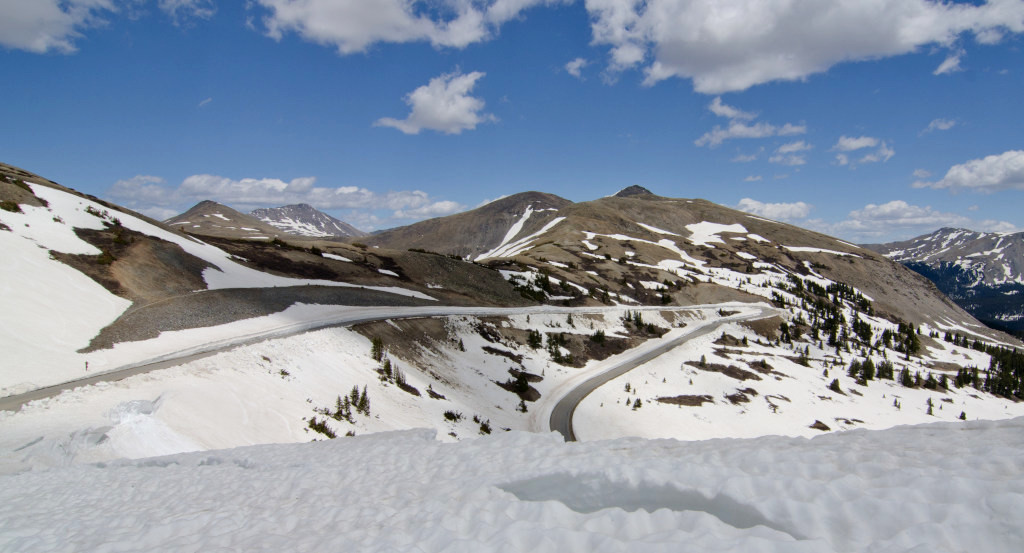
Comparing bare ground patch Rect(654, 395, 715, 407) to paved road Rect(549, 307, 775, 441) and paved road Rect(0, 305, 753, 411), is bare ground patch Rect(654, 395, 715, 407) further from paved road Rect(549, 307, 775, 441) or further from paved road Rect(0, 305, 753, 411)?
paved road Rect(0, 305, 753, 411)

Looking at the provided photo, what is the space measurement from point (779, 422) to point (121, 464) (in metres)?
41.1

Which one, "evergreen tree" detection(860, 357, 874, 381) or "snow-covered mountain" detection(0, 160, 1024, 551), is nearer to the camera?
"snow-covered mountain" detection(0, 160, 1024, 551)

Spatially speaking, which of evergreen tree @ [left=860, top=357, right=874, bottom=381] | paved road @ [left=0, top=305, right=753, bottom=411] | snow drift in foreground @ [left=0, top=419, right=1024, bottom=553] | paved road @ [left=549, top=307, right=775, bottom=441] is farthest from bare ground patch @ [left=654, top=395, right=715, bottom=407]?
snow drift in foreground @ [left=0, top=419, right=1024, bottom=553]

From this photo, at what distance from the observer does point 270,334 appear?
2497 cm

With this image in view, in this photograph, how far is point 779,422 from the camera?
1470 inches

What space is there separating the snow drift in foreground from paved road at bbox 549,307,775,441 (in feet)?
31.4

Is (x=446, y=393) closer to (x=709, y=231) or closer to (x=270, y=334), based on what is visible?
(x=270, y=334)

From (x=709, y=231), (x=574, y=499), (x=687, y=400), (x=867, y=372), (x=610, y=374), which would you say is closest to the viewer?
(x=574, y=499)

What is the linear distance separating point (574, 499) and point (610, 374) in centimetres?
3726

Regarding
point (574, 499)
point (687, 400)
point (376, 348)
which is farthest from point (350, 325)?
point (687, 400)

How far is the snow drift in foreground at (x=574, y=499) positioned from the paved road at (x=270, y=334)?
Answer: 7044 mm

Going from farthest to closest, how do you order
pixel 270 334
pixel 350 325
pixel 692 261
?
pixel 692 261 < pixel 350 325 < pixel 270 334

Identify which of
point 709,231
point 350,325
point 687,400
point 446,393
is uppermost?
point 709,231

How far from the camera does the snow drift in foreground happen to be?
13.6ft
